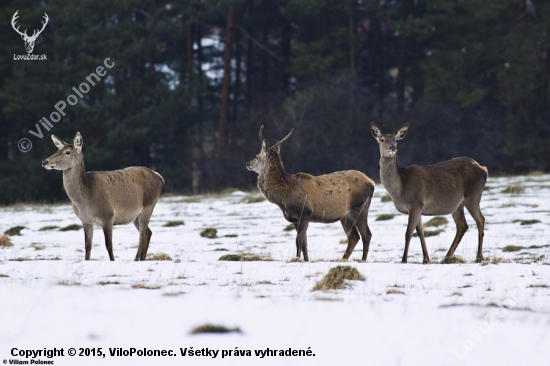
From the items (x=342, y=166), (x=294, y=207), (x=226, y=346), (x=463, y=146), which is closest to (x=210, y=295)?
(x=226, y=346)

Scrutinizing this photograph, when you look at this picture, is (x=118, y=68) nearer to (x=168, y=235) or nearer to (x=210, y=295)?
(x=168, y=235)

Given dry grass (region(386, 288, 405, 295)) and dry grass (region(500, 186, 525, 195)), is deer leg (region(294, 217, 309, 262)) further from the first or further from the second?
dry grass (region(500, 186, 525, 195))

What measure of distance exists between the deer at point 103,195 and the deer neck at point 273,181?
1.76 meters

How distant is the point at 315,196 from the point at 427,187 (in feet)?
5.00

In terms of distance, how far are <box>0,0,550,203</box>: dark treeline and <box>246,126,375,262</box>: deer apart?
2181 centimetres

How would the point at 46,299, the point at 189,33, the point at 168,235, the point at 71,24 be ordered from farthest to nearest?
1. the point at 189,33
2. the point at 71,24
3. the point at 168,235
4. the point at 46,299

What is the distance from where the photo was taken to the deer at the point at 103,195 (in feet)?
33.2

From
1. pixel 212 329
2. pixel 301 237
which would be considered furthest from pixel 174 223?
pixel 212 329

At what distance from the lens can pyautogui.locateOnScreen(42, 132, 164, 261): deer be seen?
10117mm

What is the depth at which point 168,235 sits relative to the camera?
1559 cm

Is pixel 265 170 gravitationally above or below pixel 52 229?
above

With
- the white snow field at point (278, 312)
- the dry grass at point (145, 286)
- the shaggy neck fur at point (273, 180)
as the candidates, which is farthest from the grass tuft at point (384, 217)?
the dry grass at point (145, 286)

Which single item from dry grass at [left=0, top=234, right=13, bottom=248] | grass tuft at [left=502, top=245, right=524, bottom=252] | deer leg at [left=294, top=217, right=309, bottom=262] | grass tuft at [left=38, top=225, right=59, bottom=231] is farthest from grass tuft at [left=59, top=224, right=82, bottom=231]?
grass tuft at [left=502, top=245, right=524, bottom=252]

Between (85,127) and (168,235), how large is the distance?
18.5 metres
